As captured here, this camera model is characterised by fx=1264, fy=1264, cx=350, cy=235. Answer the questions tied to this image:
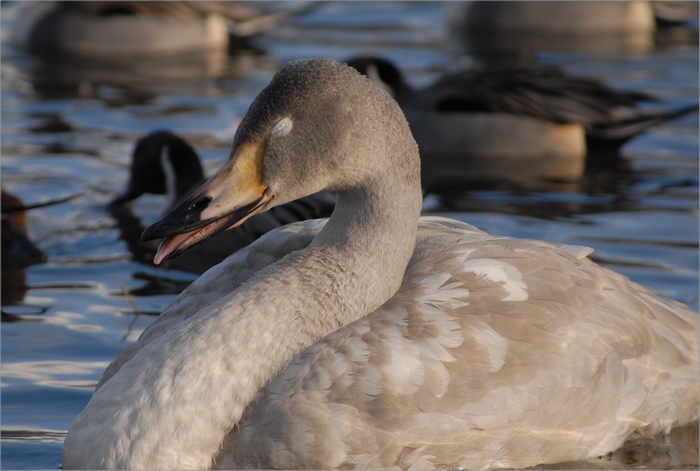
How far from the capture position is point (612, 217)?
8.76m

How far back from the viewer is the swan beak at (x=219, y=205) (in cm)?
461

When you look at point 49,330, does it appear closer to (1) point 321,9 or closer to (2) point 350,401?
(2) point 350,401

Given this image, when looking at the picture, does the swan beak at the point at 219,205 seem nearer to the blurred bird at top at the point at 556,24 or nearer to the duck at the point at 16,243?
the duck at the point at 16,243

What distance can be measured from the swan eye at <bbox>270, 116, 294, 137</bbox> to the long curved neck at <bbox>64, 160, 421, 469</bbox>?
37 centimetres

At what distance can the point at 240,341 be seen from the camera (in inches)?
183

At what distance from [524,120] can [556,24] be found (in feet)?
15.1

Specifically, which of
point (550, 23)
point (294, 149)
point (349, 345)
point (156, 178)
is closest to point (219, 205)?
point (294, 149)

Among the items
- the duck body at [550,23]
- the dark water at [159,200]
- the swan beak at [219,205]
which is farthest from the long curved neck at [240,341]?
the duck body at [550,23]

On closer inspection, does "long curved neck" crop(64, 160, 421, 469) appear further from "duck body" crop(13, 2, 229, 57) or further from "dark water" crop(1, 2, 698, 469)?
"duck body" crop(13, 2, 229, 57)

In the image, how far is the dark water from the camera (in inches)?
240

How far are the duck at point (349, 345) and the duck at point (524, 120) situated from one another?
582 centimetres

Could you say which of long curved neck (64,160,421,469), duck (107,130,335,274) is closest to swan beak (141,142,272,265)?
long curved neck (64,160,421,469)

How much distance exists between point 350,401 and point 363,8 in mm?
11887

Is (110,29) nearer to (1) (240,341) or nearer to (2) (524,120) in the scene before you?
(2) (524,120)
